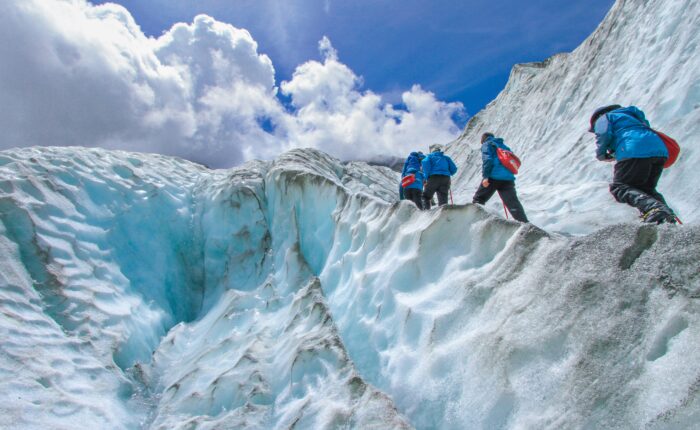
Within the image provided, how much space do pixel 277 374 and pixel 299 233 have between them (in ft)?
10.9

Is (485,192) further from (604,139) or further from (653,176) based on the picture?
(653,176)

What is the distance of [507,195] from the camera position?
16.9 ft

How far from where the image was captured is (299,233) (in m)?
6.86

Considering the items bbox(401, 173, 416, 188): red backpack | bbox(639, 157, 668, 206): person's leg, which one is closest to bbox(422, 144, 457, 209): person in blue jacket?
bbox(401, 173, 416, 188): red backpack

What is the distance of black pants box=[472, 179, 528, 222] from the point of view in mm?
5021

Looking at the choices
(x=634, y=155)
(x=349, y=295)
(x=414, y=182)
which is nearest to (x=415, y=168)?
(x=414, y=182)

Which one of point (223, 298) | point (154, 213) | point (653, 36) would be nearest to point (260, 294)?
point (223, 298)

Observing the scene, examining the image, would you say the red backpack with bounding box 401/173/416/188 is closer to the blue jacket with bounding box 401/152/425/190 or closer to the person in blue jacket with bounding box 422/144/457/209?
the blue jacket with bounding box 401/152/425/190

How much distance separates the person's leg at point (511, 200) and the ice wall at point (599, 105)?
55 cm

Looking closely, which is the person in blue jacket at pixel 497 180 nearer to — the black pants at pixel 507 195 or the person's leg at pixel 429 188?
the black pants at pixel 507 195

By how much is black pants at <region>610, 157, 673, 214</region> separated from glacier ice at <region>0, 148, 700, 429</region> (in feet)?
5.16

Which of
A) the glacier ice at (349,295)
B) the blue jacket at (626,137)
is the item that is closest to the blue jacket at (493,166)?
the glacier ice at (349,295)

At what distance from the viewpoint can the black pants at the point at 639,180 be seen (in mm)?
3607

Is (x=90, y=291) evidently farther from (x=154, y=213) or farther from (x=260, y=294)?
(x=154, y=213)
